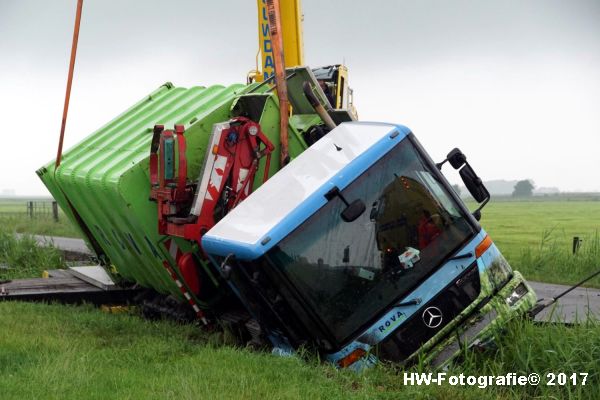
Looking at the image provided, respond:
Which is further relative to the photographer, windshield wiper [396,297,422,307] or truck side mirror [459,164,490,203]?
truck side mirror [459,164,490,203]

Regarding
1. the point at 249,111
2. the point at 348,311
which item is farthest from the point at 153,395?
the point at 249,111

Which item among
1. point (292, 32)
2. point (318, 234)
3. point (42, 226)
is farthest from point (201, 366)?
point (42, 226)

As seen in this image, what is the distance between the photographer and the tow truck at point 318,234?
541cm

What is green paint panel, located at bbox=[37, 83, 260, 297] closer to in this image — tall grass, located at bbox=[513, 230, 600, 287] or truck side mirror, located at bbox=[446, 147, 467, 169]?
truck side mirror, located at bbox=[446, 147, 467, 169]

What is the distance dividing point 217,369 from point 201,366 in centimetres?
16

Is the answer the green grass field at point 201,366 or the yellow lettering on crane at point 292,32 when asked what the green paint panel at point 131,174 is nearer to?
the green grass field at point 201,366

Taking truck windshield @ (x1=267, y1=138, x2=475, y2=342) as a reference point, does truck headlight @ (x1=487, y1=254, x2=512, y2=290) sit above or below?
below

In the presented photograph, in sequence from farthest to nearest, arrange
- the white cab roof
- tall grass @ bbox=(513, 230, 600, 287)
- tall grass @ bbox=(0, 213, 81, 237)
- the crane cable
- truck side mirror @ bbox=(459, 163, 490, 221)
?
tall grass @ bbox=(0, 213, 81, 237) → tall grass @ bbox=(513, 230, 600, 287) → the crane cable → truck side mirror @ bbox=(459, 163, 490, 221) → the white cab roof

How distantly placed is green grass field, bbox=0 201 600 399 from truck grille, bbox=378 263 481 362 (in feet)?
0.57

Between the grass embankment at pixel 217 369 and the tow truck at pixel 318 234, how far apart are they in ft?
0.94

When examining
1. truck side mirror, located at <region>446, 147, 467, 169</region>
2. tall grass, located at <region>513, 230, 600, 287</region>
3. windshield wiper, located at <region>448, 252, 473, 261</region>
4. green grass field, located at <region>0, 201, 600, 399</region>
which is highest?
truck side mirror, located at <region>446, 147, 467, 169</region>

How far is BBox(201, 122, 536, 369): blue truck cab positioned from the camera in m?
5.38

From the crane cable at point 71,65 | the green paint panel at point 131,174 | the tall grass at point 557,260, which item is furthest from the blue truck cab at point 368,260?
the tall grass at point 557,260

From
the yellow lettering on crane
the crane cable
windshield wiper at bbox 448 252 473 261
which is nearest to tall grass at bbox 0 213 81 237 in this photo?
the yellow lettering on crane
